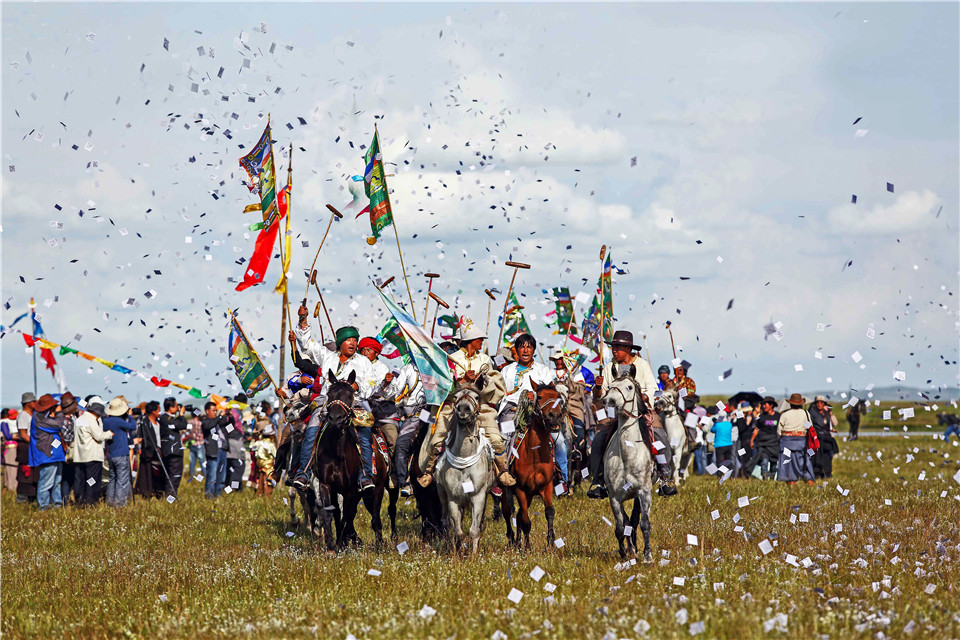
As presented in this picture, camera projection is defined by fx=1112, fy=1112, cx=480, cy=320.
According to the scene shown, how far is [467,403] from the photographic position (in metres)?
13.3

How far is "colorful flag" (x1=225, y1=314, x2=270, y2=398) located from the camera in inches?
898

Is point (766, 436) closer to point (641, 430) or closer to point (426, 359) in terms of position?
point (641, 430)

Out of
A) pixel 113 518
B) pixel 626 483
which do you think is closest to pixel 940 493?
pixel 626 483

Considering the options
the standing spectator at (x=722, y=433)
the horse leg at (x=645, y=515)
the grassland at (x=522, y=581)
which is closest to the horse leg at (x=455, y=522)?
the grassland at (x=522, y=581)

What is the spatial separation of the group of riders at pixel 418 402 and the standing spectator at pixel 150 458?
8.94 meters

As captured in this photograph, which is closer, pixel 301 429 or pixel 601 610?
pixel 601 610

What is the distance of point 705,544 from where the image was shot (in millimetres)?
14883

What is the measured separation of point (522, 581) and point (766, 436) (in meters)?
18.3

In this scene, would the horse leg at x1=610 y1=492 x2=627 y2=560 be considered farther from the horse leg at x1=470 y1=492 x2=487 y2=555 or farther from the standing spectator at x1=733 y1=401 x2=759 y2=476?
the standing spectator at x1=733 y1=401 x2=759 y2=476

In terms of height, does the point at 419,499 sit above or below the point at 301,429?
below

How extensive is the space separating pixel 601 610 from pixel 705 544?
5.06 metres

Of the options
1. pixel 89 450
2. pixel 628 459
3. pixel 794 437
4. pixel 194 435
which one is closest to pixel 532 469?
pixel 628 459

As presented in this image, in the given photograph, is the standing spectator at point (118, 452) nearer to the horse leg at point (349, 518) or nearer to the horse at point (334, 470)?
the horse leg at point (349, 518)

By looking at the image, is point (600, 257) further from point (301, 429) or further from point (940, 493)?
point (301, 429)
